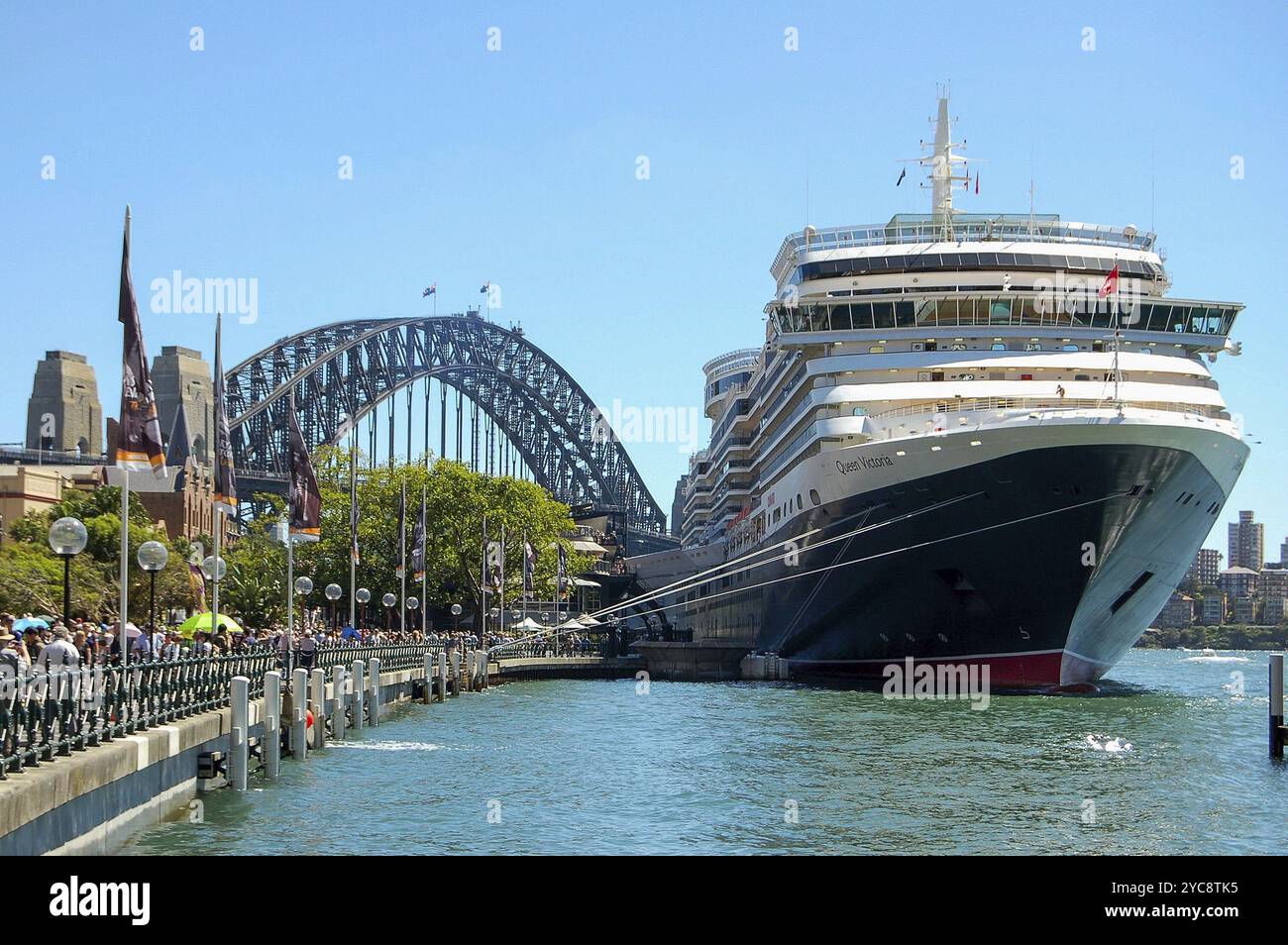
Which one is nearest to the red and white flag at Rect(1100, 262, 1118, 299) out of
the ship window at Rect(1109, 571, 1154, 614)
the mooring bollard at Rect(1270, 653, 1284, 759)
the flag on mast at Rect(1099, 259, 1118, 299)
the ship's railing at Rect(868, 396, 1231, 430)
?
the flag on mast at Rect(1099, 259, 1118, 299)

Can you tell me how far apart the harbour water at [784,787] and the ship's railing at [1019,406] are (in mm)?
10708

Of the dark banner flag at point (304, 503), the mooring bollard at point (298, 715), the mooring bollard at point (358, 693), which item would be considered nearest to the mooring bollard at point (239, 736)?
the mooring bollard at point (298, 715)

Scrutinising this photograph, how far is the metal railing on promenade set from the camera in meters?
19.5

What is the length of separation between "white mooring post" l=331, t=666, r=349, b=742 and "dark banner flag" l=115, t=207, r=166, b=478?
22.1 m

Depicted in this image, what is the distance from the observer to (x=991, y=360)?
61.3 metres

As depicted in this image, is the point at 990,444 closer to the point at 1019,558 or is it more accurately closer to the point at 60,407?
the point at 1019,558

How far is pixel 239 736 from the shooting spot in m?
33.1

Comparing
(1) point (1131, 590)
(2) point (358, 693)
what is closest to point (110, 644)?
(2) point (358, 693)

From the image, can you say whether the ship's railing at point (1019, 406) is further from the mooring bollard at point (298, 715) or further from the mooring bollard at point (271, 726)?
the mooring bollard at point (271, 726)

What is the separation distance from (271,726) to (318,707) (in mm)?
8055

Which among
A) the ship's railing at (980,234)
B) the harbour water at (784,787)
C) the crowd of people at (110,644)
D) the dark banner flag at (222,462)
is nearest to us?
the crowd of people at (110,644)

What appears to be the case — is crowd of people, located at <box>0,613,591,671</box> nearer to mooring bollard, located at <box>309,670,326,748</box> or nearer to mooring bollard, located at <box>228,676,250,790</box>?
Result: mooring bollard, located at <box>309,670,326,748</box>

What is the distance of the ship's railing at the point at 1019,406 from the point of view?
188 feet
